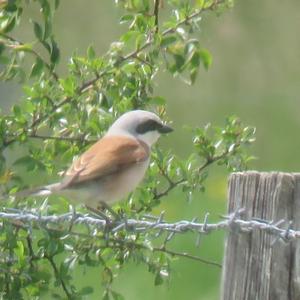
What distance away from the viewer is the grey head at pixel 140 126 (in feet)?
18.8

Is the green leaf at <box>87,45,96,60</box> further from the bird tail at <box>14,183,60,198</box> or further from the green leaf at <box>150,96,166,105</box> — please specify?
the bird tail at <box>14,183,60,198</box>

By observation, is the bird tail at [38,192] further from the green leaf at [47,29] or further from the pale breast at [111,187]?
the green leaf at [47,29]

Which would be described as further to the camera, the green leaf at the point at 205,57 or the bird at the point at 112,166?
the bird at the point at 112,166

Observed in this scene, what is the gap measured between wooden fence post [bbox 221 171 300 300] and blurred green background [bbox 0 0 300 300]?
6868mm

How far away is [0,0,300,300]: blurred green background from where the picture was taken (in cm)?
1302

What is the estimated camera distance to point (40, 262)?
575 cm

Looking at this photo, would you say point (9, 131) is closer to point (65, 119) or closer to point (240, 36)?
point (65, 119)

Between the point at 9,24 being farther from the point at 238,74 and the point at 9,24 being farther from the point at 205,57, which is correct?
the point at 238,74

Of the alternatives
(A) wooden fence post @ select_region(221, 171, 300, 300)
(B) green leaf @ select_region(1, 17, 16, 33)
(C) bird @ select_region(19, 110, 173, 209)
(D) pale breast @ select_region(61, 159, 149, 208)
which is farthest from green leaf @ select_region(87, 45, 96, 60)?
(A) wooden fence post @ select_region(221, 171, 300, 300)

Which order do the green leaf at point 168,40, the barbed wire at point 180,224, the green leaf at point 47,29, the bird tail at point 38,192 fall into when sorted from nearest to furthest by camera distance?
the barbed wire at point 180,224, the green leaf at point 47,29, the bird tail at point 38,192, the green leaf at point 168,40

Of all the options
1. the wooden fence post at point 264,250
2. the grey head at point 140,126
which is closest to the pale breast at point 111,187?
the grey head at point 140,126

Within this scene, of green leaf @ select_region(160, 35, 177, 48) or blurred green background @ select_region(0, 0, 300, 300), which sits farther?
blurred green background @ select_region(0, 0, 300, 300)

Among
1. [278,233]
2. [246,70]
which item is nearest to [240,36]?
[246,70]

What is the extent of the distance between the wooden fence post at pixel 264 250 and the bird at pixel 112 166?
148 centimetres
